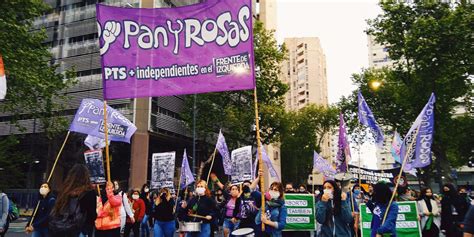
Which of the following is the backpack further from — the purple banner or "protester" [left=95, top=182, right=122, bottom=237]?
the purple banner

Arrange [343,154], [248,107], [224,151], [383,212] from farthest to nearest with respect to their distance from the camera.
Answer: [248,107] → [224,151] → [343,154] → [383,212]

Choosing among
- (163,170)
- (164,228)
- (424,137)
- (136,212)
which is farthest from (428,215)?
(163,170)

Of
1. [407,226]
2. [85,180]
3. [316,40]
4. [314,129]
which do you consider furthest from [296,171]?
[85,180]

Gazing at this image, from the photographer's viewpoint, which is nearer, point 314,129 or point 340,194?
point 340,194

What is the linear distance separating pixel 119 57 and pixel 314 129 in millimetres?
49945

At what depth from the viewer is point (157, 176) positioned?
50.9 ft

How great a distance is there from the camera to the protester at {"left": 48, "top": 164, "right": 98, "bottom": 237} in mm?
4852

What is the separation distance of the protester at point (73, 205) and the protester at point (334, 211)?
3638 millimetres

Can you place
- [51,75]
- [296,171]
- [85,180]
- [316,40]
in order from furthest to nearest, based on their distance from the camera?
[316,40] < [296,171] < [51,75] < [85,180]

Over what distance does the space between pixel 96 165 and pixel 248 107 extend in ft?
86.9

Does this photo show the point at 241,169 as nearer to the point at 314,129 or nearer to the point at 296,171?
the point at 314,129

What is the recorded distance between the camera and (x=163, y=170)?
1549 centimetres

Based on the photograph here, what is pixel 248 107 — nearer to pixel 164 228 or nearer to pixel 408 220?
pixel 164 228

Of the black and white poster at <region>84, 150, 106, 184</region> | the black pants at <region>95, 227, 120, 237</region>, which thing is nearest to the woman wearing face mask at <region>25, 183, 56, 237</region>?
the black pants at <region>95, 227, 120, 237</region>
